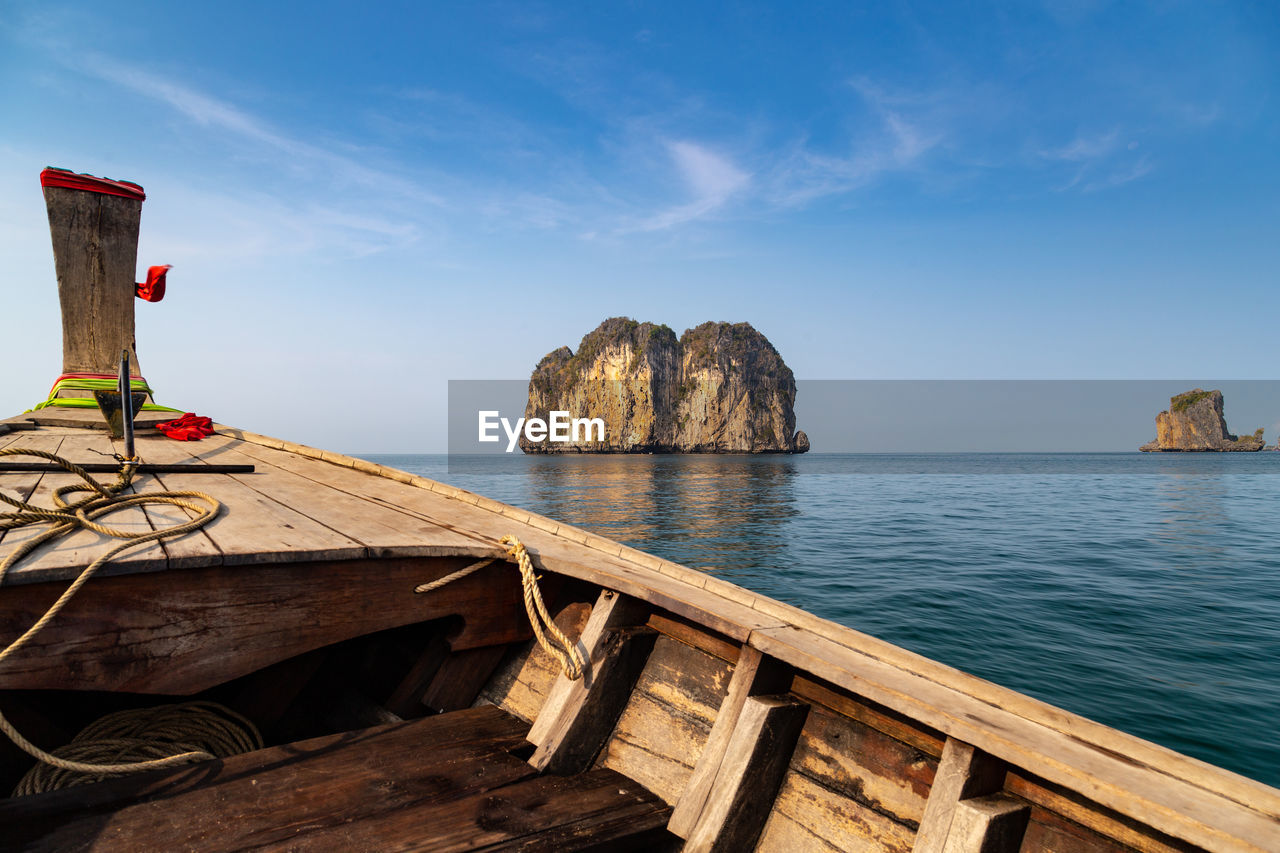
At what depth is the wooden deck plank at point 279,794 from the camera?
1.49 m

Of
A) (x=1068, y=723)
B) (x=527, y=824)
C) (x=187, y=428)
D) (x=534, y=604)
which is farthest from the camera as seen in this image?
(x=187, y=428)

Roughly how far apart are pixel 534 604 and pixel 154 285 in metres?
4.99

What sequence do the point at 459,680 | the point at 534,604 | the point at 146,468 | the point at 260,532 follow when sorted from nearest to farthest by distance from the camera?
the point at 260,532 → the point at 534,604 → the point at 459,680 → the point at 146,468

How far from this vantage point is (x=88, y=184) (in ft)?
15.9

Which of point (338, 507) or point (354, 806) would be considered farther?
point (338, 507)

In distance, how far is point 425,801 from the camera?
1699 millimetres

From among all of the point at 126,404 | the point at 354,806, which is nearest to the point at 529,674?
the point at 354,806

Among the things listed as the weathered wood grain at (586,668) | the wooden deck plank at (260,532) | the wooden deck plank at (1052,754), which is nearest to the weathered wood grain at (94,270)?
the wooden deck plank at (260,532)

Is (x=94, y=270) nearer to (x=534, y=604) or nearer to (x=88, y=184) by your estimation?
(x=88, y=184)

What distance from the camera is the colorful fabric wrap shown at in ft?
15.8

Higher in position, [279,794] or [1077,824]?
[1077,824]

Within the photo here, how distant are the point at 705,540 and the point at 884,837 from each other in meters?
14.3

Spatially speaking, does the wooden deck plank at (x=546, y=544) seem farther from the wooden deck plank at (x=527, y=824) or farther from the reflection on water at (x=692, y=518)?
the reflection on water at (x=692, y=518)

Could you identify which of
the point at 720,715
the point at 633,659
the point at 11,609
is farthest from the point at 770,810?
the point at 11,609
